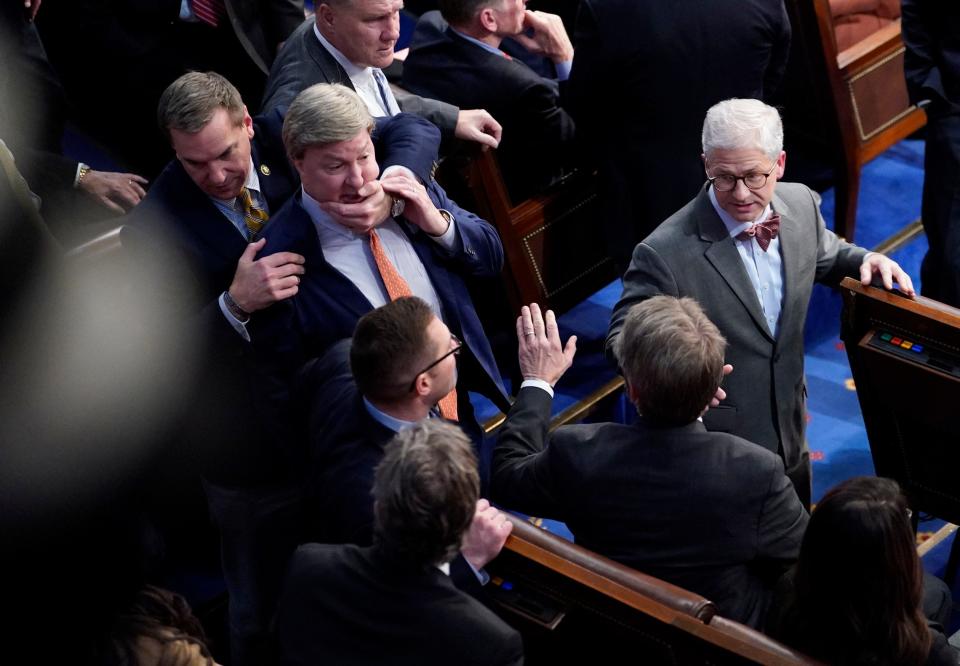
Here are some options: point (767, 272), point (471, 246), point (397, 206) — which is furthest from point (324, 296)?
point (767, 272)

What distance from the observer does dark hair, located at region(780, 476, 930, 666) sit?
88.4 inches

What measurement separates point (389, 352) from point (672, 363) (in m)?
0.58

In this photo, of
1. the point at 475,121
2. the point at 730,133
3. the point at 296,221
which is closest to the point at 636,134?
the point at 475,121

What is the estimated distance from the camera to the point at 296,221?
3.08 metres

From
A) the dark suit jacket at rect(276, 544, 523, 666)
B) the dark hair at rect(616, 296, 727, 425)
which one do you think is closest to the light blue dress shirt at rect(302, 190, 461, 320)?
the dark hair at rect(616, 296, 727, 425)

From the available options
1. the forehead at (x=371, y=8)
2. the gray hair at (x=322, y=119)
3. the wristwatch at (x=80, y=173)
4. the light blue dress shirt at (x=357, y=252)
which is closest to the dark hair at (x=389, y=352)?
the light blue dress shirt at (x=357, y=252)

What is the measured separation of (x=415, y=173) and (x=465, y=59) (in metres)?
0.85

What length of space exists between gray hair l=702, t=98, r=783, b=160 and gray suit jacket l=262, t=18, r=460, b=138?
3.08 feet

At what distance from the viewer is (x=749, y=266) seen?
10.5 feet

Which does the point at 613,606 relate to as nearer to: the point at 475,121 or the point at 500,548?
the point at 500,548

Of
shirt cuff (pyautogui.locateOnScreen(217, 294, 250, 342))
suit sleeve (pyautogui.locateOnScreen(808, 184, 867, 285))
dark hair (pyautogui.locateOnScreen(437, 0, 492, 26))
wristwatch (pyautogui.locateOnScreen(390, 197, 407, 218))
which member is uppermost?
dark hair (pyautogui.locateOnScreen(437, 0, 492, 26))

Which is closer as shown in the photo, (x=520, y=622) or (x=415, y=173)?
(x=520, y=622)

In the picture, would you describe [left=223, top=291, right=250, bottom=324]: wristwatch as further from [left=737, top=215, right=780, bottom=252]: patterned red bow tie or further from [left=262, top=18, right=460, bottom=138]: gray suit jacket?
[left=737, top=215, right=780, bottom=252]: patterned red bow tie

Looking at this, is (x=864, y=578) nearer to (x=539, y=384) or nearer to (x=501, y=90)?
(x=539, y=384)
